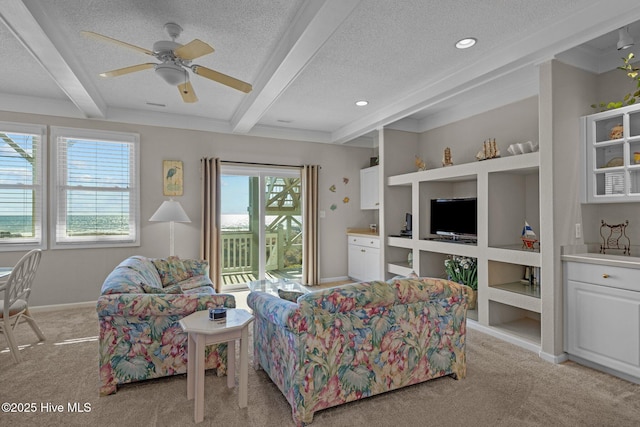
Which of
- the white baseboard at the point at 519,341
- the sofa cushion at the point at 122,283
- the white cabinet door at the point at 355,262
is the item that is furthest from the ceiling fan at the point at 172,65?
the white cabinet door at the point at 355,262

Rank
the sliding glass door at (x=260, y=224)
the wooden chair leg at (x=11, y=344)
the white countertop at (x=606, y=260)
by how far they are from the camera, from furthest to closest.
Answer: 1. the sliding glass door at (x=260, y=224)
2. the wooden chair leg at (x=11, y=344)
3. the white countertop at (x=606, y=260)

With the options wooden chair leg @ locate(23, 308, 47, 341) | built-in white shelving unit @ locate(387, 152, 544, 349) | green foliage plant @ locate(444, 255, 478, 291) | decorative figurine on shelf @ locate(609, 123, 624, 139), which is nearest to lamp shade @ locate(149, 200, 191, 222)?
wooden chair leg @ locate(23, 308, 47, 341)

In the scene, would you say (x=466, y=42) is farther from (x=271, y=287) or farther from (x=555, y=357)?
(x=271, y=287)

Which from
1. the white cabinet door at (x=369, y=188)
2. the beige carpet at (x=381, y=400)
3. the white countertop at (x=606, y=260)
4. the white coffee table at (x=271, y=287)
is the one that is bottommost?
the beige carpet at (x=381, y=400)

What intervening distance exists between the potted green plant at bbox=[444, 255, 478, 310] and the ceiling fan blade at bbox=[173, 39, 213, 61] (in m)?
3.43

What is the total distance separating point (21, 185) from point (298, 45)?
13.4 ft

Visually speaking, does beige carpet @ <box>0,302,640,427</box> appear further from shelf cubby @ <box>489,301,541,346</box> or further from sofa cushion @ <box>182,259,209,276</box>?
sofa cushion @ <box>182,259,209,276</box>

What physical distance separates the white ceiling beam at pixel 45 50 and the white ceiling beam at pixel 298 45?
1.70 meters

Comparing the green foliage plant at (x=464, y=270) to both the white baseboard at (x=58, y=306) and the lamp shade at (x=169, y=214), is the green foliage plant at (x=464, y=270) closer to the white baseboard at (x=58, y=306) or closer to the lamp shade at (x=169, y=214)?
the lamp shade at (x=169, y=214)

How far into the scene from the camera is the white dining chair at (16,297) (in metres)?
2.79

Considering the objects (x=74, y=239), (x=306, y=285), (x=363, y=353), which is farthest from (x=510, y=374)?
(x=74, y=239)

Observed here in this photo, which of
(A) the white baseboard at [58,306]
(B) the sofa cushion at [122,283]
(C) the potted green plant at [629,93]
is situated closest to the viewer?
(B) the sofa cushion at [122,283]

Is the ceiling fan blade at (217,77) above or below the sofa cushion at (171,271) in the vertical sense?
above

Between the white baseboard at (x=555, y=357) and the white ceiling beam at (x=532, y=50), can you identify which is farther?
the white baseboard at (x=555, y=357)
